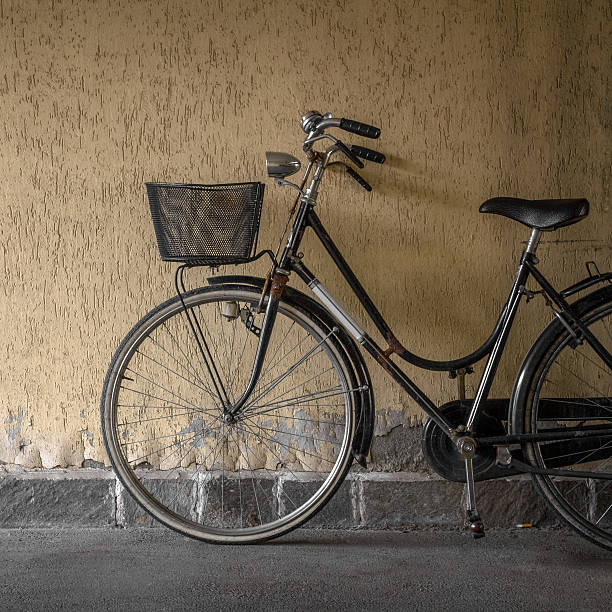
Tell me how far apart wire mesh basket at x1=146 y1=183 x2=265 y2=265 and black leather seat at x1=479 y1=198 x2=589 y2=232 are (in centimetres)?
82

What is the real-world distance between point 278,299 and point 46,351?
103 cm

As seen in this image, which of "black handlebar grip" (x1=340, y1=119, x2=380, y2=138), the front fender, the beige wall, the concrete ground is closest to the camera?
the concrete ground

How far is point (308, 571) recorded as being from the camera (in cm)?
220

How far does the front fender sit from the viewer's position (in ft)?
7.68

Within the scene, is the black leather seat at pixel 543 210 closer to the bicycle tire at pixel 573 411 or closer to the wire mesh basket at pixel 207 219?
the bicycle tire at pixel 573 411

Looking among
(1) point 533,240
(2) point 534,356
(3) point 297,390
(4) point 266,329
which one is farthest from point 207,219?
(2) point 534,356

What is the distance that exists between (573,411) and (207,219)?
60.1 inches

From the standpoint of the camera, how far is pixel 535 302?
8.54ft

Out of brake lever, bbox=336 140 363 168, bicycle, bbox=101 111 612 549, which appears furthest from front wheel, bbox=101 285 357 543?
brake lever, bbox=336 140 363 168

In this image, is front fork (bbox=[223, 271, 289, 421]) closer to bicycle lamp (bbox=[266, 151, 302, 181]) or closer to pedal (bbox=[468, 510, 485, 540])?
bicycle lamp (bbox=[266, 151, 302, 181])

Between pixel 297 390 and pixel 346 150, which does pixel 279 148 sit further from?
pixel 297 390

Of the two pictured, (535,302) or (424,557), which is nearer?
(424,557)

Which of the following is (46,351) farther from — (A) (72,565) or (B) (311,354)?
(B) (311,354)

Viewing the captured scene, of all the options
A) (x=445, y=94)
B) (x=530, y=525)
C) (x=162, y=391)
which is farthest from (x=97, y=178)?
(x=530, y=525)
